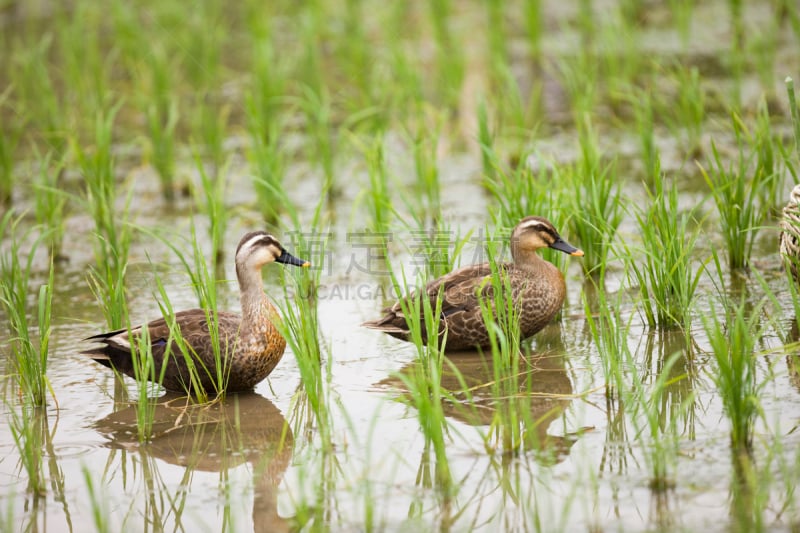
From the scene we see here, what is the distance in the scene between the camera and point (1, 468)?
4.64 meters

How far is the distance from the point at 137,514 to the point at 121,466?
502mm

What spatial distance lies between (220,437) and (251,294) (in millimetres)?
917

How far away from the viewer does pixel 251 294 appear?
5.50 meters

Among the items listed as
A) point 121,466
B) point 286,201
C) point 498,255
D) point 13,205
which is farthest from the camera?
point 13,205

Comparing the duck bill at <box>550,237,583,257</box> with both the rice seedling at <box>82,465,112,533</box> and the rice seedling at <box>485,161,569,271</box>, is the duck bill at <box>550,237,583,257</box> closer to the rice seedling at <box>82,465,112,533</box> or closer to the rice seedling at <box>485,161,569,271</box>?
the rice seedling at <box>485,161,569,271</box>

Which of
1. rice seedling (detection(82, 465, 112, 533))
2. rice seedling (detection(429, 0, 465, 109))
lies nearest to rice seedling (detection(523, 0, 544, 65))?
rice seedling (detection(429, 0, 465, 109))

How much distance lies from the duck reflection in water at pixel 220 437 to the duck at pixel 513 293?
0.97 metres

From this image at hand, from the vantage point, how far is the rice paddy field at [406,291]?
13.3 feet

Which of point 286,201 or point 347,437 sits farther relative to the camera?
point 286,201

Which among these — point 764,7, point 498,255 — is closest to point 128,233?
point 498,255

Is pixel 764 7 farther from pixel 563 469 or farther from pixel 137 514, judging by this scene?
pixel 137 514

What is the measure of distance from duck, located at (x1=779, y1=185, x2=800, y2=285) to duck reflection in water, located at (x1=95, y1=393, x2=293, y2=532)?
8.75 feet

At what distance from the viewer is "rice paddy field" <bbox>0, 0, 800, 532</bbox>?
4.05 meters

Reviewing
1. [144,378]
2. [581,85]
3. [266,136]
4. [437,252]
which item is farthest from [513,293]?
[581,85]
